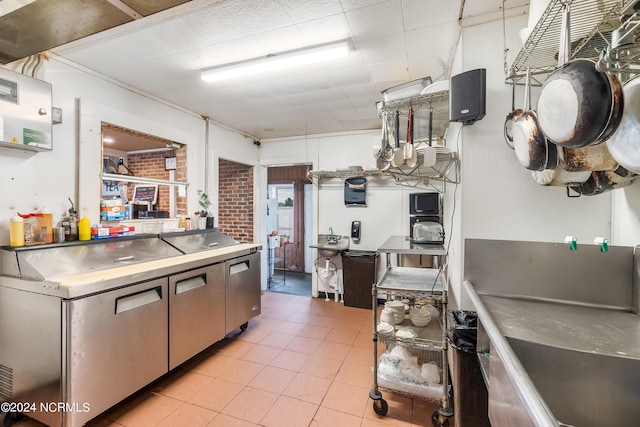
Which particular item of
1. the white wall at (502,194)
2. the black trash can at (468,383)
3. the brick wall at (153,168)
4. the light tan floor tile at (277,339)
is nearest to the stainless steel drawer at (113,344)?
the light tan floor tile at (277,339)

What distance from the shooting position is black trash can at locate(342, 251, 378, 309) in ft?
13.1

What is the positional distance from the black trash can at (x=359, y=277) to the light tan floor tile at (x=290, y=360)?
1.49 meters

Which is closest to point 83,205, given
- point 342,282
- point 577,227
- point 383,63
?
point 383,63

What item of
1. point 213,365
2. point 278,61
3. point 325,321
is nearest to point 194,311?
point 213,365

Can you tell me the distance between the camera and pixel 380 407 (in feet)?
6.19

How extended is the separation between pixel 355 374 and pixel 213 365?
1238mm

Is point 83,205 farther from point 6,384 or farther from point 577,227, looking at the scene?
point 577,227

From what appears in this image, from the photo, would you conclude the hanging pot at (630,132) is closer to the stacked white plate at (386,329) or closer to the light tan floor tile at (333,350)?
the stacked white plate at (386,329)

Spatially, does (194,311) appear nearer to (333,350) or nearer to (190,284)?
(190,284)

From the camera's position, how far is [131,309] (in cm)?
192

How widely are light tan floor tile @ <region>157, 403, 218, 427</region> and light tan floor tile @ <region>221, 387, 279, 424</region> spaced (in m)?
0.11

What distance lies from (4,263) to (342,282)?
3505 mm

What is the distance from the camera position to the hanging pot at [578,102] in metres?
0.78

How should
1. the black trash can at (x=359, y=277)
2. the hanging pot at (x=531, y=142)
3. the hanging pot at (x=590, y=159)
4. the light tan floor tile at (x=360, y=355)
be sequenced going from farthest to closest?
1. the black trash can at (x=359, y=277)
2. the light tan floor tile at (x=360, y=355)
3. the hanging pot at (x=531, y=142)
4. the hanging pot at (x=590, y=159)
